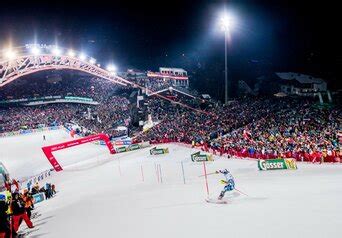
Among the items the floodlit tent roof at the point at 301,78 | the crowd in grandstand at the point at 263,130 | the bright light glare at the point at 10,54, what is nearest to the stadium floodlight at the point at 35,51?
the bright light glare at the point at 10,54

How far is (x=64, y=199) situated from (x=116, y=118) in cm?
4058

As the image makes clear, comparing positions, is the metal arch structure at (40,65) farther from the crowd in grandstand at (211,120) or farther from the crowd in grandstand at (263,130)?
the crowd in grandstand at (263,130)

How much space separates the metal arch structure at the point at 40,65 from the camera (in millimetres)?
43591

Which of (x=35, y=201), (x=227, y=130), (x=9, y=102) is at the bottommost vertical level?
(x=35, y=201)

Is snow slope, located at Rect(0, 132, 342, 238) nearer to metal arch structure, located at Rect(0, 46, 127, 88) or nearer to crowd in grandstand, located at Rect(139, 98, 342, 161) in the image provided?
crowd in grandstand, located at Rect(139, 98, 342, 161)

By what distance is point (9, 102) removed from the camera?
235ft

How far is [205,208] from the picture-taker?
46.0 feet

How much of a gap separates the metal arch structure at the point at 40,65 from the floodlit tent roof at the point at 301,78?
3495cm

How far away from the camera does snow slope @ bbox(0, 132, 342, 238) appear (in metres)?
11.0

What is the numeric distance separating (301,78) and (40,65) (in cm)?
5162

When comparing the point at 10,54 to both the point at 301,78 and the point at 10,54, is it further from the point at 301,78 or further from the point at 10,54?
the point at 301,78

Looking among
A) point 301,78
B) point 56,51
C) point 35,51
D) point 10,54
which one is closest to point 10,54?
point 10,54

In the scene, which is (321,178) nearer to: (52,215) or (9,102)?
(52,215)

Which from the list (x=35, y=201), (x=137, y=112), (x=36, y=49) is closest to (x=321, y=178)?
(x=35, y=201)
